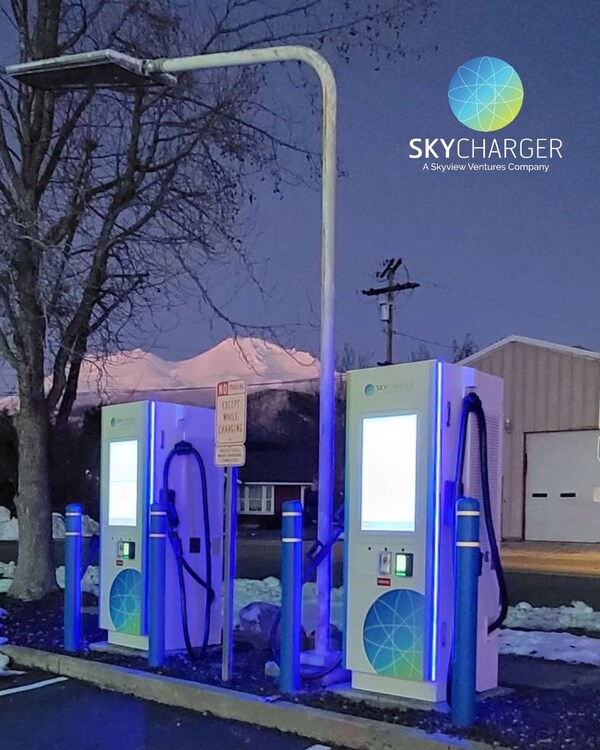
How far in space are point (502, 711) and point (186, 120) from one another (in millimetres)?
9172

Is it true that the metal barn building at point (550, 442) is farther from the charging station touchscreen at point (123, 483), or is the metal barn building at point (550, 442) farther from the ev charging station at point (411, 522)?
the ev charging station at point (411, 522)

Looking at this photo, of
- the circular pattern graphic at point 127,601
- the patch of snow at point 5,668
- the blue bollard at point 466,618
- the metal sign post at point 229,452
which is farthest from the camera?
the circular pattern graphic at point 127,601

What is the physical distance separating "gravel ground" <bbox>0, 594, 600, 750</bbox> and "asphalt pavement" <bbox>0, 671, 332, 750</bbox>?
0.45 metres

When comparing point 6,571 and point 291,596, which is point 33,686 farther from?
Answer: point 6,571

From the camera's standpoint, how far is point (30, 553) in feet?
42.5

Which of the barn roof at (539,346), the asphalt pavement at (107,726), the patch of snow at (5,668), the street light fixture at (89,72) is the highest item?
the street light fixture at (89,72)

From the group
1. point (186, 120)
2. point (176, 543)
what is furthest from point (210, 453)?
point (186, 120)

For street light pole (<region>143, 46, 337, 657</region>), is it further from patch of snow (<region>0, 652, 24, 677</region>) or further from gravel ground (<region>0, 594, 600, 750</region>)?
patch of snow (<region>0, 652, 24, 677</region>)

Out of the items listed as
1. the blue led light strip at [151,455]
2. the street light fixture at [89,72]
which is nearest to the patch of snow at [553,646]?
the blue led light strip at [151,455]

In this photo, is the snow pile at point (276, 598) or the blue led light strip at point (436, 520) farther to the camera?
the snow pile at point (276, 598)

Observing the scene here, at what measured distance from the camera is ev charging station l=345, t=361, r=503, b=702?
6.43m

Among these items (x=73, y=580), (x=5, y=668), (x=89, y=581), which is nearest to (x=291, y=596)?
(x=73, y=580)

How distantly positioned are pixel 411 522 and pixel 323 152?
3.40 meters

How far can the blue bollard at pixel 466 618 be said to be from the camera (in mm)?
5984
